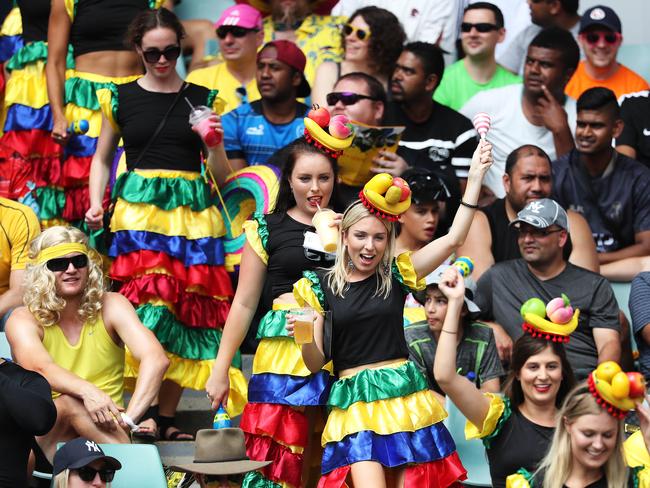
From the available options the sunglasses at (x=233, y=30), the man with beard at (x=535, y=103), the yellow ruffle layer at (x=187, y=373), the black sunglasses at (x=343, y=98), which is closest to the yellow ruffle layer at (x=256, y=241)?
the yellow ruffle layer at (x=187, y=373)

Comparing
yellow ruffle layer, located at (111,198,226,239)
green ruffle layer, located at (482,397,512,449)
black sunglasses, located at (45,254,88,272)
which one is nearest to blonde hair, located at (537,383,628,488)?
green ruffle layer, located at (482,397,512,449)

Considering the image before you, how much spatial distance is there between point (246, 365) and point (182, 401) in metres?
0.42

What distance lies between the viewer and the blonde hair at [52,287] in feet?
20.5

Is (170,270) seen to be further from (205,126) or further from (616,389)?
(616,389)

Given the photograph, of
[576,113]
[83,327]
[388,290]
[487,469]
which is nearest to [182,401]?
[83,327]

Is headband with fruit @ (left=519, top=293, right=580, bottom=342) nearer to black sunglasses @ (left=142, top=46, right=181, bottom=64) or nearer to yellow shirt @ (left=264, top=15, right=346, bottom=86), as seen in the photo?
black sunglasses @ (left=142, top=46, right=181, bottom=64)

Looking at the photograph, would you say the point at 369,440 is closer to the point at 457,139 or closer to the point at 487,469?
the point at 487,469

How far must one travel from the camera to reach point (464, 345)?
6.93 m

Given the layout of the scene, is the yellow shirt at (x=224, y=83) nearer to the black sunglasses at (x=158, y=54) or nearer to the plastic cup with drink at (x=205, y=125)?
the black sunglasses at (x=158, y=54)

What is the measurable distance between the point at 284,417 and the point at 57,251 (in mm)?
1360

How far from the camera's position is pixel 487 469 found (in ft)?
21.9

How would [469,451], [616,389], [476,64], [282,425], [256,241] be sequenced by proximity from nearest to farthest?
[616,389]
[282,425]
[256,241]
[469,451]
[476,64]

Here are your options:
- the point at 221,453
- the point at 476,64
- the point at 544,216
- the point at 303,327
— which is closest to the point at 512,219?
the point at 544,216

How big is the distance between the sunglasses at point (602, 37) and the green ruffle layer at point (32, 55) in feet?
11.9
